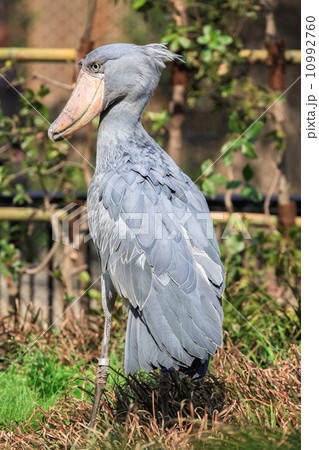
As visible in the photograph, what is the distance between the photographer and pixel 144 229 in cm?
196

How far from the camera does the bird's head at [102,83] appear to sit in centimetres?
215

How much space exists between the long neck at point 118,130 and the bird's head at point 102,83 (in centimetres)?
4

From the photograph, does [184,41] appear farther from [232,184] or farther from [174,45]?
[232,184]

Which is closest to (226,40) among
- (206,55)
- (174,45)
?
(206,55)

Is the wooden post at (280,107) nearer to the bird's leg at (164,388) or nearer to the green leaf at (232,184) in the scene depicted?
the green leaf at (232,184)

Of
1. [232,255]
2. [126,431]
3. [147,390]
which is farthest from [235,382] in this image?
[232,255]

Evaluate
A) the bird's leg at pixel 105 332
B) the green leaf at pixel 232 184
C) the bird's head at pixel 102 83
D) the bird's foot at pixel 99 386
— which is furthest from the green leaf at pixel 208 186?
the bird's foot at pixel 99 386

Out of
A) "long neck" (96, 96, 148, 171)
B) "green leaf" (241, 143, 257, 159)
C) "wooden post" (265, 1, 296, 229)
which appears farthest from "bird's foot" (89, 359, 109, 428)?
"wooden post" (265, 1, 296, 229)

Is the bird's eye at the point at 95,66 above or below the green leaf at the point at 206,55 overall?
below

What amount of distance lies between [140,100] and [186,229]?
525 millimetres

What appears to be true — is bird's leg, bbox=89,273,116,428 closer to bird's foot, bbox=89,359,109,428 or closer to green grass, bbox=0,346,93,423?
bird's foot, bbox=89,359,109,428

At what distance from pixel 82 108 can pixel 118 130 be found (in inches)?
5.6

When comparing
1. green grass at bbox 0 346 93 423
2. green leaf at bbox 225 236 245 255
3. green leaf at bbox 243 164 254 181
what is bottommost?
green grass at bbox 0 346 93 423

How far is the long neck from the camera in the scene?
2156 mm
